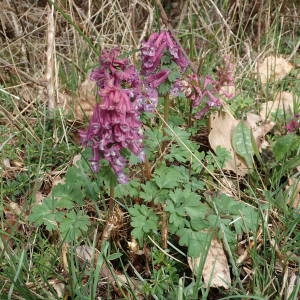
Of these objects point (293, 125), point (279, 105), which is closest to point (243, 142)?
point (293, 125)

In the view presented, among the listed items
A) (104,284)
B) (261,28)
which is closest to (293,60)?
(261,28)

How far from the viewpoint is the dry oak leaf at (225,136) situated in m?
2.49

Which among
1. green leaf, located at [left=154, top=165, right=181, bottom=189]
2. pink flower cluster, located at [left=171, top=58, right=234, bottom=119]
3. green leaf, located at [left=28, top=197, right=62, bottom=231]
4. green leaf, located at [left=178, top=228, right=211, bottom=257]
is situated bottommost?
green leaf, located at [left=178, top=228, right=211, bottom=257]

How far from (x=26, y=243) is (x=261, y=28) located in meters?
2.89

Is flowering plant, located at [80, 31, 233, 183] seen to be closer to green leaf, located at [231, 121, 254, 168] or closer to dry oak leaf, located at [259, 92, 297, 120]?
green leaf, located at [231, 121, 254, 168]

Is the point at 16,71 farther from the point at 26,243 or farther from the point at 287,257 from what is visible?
the point at 287,257

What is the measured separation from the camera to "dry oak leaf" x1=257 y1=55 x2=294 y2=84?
10.9ft

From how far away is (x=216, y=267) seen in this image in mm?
1965

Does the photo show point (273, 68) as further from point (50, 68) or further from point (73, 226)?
point (73, 226)

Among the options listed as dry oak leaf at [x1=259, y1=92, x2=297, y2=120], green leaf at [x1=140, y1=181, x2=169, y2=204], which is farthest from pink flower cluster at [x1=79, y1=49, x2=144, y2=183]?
dry oak leaf at [x1=259, y1=92, x2=297, y2=120]

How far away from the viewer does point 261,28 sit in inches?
154

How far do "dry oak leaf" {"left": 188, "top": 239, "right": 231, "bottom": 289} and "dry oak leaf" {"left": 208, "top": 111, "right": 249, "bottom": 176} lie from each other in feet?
1.77

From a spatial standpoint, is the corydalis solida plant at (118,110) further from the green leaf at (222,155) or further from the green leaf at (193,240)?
the green leaf at (222,155)

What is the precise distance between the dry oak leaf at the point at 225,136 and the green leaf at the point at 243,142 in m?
0.03
